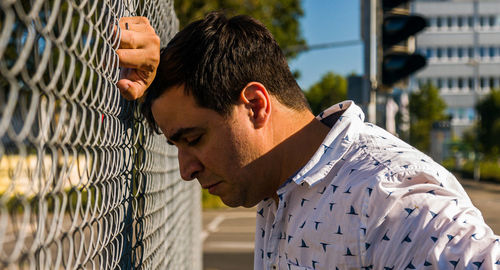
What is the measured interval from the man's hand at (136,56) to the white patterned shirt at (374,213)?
1.72 feet

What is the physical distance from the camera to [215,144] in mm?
1864

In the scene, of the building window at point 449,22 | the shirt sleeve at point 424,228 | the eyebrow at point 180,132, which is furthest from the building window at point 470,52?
the shirt sleeve at point 424,228

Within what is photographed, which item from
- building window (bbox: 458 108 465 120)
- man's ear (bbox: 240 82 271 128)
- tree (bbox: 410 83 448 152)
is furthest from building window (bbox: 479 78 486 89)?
man's ear (bbox: 240 82 271 128)

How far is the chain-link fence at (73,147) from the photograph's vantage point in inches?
34.0

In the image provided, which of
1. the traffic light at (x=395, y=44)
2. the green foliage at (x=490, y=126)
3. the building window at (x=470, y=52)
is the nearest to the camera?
the traffic light at (x=395, y=44)

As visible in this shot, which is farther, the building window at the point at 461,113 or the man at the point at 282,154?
the building window at the point at 461,113

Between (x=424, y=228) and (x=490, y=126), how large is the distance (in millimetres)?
36420

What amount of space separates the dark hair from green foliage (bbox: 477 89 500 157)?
115 feet

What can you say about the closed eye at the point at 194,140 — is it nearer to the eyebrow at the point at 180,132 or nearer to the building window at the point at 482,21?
the eyebrow at the point at 180,132

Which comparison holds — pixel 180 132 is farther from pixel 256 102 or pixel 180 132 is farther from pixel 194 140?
pixel 256 102

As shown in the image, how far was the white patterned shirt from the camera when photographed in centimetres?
141

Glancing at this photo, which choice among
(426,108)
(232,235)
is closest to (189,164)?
(232,235)

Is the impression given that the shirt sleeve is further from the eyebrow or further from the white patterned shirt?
the eyebrow

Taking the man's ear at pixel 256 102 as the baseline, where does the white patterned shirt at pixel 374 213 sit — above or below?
below
